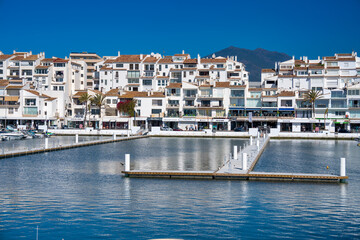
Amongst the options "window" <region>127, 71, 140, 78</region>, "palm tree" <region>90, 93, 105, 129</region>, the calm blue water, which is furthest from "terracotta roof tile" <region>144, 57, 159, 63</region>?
the calm blue water

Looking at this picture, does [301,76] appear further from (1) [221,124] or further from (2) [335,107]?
(1) [221,124]

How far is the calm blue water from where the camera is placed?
20.0m

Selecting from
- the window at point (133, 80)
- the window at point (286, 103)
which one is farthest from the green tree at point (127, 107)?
the window at point (286, 103)

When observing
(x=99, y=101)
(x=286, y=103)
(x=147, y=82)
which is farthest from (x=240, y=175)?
(x=147, y=82)

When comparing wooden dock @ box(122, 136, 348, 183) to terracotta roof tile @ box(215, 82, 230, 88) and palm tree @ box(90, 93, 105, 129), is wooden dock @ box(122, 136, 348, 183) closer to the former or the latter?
terracotta roof tile @ box(215, 82, 230, 88)

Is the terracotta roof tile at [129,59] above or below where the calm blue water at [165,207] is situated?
above

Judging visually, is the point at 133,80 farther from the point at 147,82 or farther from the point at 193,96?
the point at 193,96

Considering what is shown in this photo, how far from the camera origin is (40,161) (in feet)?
144

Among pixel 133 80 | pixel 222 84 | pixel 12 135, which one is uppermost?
pixel 133 80

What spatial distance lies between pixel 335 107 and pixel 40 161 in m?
75.6

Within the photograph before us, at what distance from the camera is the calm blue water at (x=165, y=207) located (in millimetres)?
20047

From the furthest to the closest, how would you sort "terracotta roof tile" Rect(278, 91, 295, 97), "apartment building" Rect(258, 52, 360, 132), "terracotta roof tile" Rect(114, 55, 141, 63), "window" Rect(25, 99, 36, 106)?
1. "terracotta roof tile" Rect(114, 55, 141, 63)
2. "window" Rect(25, 99, 36, 106)
3. "terracotta roof tile" Rect(278, 91, 295, 97)
4. "apartment building" Rect(258, 52, 360, 132)

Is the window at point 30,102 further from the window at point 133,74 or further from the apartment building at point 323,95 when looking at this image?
the apartment building at point 323,95

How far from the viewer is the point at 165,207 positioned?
24.2 meters
